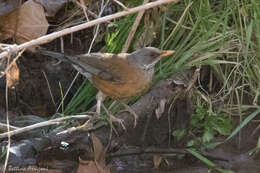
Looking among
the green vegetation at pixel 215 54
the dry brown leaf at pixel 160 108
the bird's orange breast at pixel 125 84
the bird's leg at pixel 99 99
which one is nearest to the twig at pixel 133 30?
the green vegetation at pixel 215 54

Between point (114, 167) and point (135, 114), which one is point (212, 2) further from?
point (114, 167)

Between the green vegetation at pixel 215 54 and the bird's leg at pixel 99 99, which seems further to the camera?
the green vegetation at pixel 215 54

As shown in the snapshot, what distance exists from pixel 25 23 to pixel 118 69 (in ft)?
3.93

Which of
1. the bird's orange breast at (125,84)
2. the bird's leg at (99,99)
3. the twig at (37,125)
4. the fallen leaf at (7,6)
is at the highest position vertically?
the fallen leaf at (7,6)

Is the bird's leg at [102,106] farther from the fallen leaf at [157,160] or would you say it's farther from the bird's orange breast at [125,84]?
the fallen leaf at [157,160]

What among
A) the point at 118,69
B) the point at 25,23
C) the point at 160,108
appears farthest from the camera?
the point at 25,23

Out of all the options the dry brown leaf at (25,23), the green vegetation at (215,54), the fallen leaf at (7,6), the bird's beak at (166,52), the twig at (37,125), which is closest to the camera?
the twig at (37,125)

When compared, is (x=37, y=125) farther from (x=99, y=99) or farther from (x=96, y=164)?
(x=99, y=99)

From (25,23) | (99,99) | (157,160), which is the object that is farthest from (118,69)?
(25,23)

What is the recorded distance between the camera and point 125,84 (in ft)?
15.8

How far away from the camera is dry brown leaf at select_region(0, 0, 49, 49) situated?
5430mm

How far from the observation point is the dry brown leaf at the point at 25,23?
543 cm

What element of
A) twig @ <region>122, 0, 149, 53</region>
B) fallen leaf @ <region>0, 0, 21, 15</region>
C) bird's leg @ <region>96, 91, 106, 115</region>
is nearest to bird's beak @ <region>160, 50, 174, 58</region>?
twig @ <region>122, 0, 149, 53</region>

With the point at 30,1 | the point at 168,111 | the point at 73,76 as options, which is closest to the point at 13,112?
the point at 73,76
